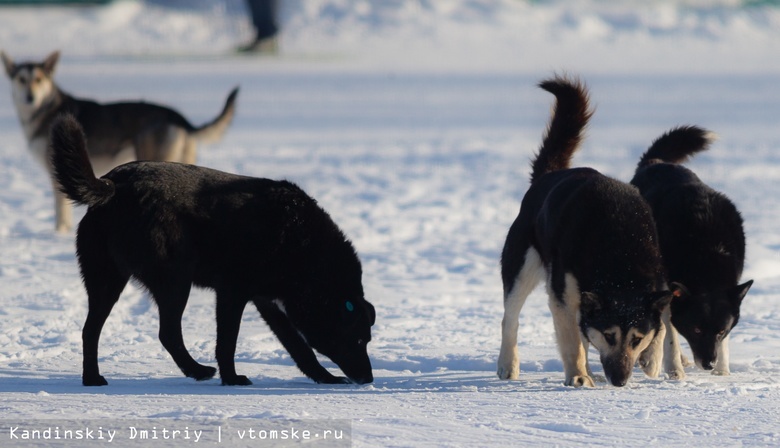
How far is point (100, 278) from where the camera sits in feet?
16.1

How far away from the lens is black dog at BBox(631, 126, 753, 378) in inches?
203

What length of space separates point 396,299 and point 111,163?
14.0ft

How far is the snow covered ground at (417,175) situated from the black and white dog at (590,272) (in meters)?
0.18

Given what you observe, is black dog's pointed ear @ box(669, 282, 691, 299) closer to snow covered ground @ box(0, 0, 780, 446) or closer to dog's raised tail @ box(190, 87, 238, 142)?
snow covered ground @ box(0, 0, 780, 446)

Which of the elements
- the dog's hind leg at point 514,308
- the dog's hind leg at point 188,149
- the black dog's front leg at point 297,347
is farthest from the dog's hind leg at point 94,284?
the dog's hind leg at point 188,149

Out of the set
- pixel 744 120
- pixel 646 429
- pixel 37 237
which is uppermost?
pixel 744 120

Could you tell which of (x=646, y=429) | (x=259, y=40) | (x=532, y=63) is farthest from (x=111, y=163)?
(x=259, y=40)

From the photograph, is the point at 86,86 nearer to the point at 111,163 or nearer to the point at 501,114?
the point at 501,114

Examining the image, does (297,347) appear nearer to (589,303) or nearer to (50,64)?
(589,303)

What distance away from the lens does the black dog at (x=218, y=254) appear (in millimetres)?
4773

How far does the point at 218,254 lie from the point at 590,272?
167cm

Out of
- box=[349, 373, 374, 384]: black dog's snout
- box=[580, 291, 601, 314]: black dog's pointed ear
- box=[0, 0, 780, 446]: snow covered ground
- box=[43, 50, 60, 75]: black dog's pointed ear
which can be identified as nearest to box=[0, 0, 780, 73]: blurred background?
box=[0, 0, 780, 446]: snow covered ground

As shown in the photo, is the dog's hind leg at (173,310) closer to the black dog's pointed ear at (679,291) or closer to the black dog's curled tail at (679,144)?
the black dog's pointed ear at (679,291)

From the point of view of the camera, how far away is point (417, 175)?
13.1 metres
